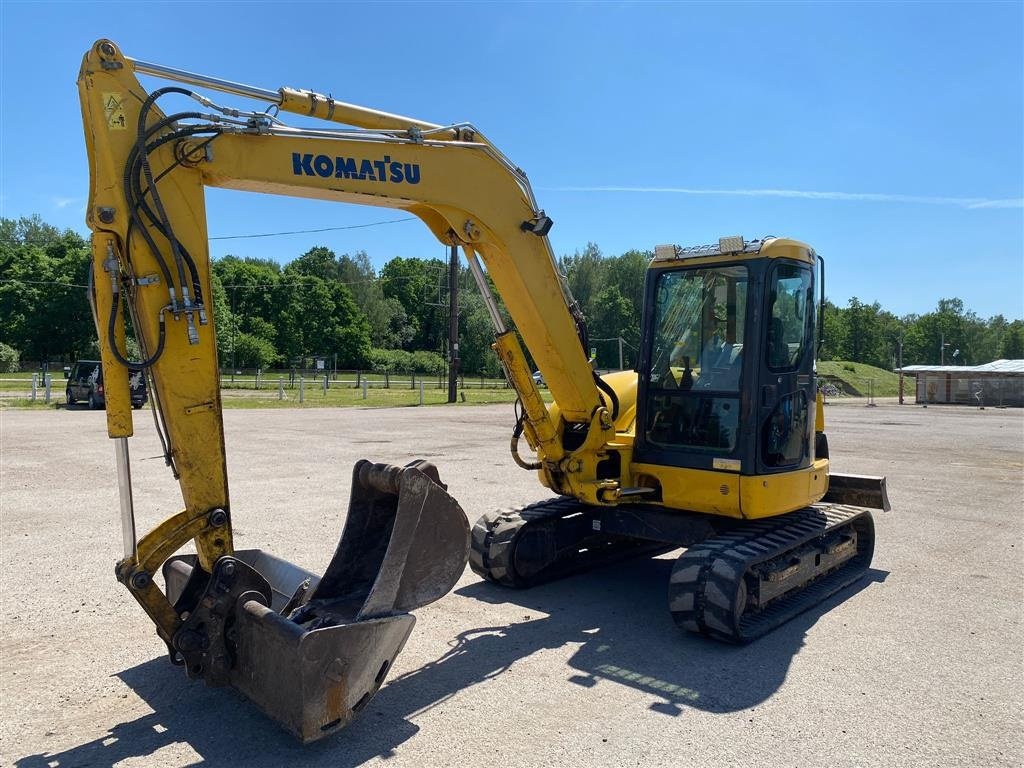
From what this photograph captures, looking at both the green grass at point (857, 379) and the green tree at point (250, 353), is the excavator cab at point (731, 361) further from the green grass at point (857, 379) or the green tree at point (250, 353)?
the green tree at point (250, 353)

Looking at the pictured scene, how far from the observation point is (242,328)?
78375mm

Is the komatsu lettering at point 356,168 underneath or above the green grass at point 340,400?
above

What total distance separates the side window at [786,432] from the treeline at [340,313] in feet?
134

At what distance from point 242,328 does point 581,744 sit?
79.5 m

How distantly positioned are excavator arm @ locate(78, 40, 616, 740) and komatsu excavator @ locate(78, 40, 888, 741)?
0.01 m

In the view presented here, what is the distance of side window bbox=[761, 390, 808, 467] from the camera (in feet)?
19.9

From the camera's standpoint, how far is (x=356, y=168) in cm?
493

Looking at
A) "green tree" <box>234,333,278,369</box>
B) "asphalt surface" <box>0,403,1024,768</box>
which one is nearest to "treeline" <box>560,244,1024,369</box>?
"green tree" <box>234,333,278,369</box>

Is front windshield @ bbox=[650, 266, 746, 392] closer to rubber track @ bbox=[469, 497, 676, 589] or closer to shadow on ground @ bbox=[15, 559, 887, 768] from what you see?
rubber track @ bbox=[469, 497, 676, 589]

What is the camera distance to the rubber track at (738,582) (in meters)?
5.27

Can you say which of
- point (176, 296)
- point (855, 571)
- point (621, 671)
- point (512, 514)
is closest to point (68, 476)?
point (512, 514)

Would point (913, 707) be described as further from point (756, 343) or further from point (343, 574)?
point (343, 574)

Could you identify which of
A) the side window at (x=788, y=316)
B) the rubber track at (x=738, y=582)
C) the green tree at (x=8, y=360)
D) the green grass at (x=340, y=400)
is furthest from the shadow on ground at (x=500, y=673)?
the green tree at (x=8, y=360)

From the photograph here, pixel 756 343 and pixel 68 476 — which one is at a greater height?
pixel 756 343
